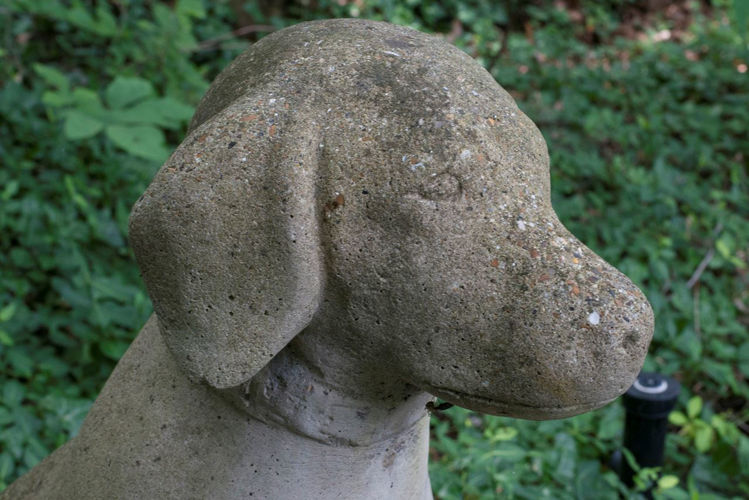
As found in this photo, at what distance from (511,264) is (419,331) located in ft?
0.44

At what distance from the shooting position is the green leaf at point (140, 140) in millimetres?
2197

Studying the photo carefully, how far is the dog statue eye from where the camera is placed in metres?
0.94

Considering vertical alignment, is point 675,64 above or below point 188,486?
below

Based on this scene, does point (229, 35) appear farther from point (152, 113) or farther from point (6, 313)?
point (6, 313)

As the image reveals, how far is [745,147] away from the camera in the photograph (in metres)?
3.87

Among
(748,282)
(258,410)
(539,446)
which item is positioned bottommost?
(748,282)

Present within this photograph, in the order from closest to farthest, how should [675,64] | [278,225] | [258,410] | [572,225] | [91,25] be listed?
[278,225] → [258,410] → [91,25] → [572,225] → [675,64]

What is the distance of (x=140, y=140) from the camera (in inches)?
88.7

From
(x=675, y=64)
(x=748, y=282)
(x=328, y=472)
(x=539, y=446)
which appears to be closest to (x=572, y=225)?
(x=748, y=282)

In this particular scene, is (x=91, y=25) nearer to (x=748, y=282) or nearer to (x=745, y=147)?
(x=748, y=282)

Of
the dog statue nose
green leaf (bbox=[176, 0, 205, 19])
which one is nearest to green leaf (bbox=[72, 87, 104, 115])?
green leaf (bbox=[176, 0, 205, 19])

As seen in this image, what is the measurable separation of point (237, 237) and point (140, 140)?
1406mm

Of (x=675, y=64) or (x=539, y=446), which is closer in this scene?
(x=539, y=446)

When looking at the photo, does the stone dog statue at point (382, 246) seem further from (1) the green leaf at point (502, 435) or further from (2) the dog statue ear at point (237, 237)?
(1) the green leaf at point (502, 435)
